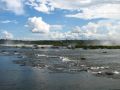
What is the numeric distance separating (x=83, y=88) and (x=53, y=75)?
9658 mm

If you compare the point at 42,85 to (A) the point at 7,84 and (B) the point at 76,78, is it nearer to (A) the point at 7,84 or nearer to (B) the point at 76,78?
(A) the point at 7,84

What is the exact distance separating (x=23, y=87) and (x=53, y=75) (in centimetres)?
910

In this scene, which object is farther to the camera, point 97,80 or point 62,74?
point 62,74

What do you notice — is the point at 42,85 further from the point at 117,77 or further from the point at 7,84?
the point at 117,77

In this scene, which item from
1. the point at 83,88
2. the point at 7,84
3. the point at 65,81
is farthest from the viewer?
the point at 65,81

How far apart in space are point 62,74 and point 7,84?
31.8 feet

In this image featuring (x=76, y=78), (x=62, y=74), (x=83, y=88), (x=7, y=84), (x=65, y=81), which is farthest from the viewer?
(x=62, y=74)

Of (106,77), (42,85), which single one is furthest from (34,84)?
(106,77)

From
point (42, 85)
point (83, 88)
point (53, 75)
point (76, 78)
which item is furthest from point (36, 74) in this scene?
point (83, 88)

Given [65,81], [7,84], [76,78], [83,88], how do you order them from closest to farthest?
[83,88] → [7,84] → [65,81] → [76,78]

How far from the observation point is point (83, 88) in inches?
1185

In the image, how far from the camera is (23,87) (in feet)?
100

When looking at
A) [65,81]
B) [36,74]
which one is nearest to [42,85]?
[65,81]

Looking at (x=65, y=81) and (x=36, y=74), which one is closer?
(x=65, y=81)
